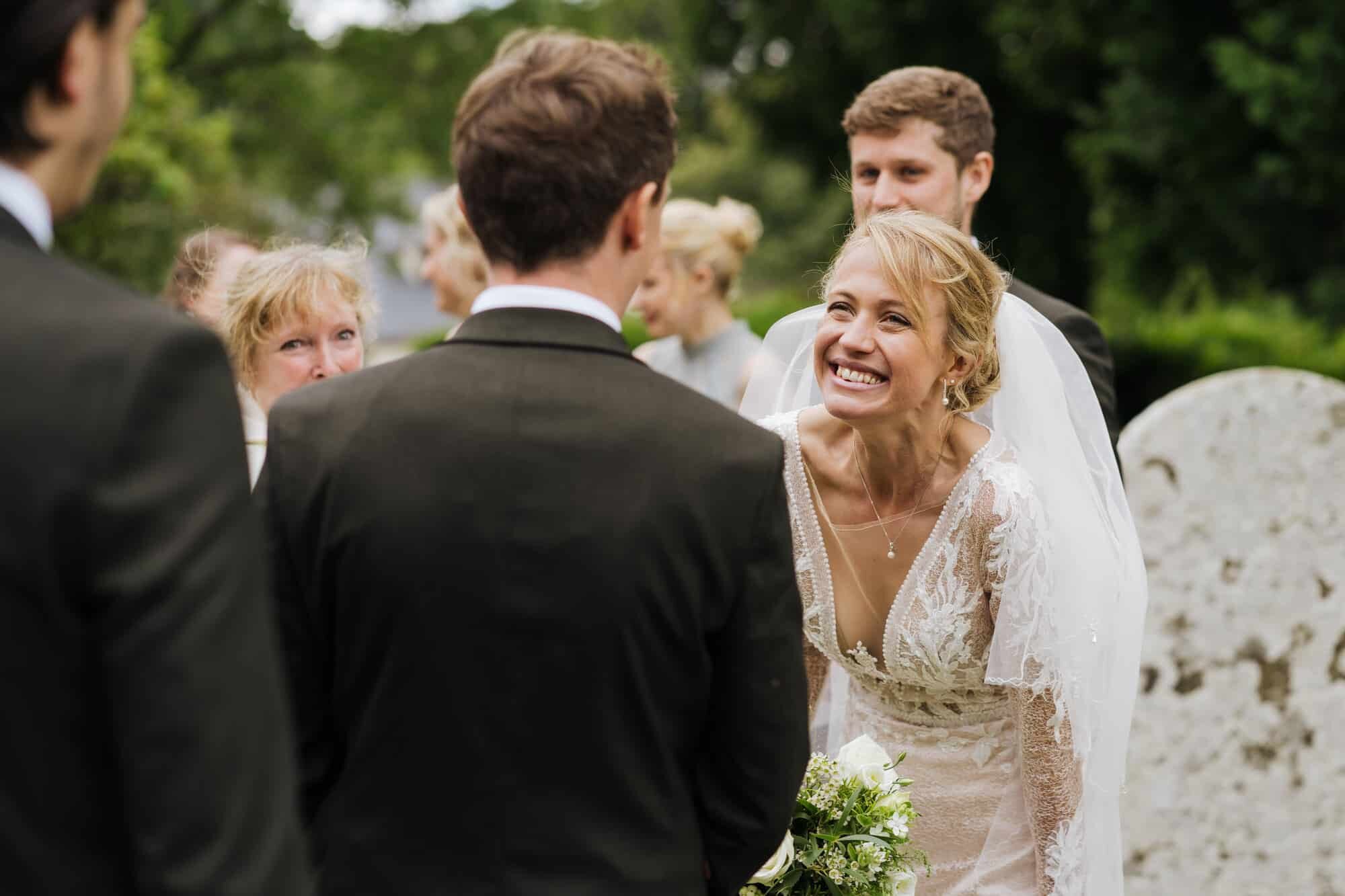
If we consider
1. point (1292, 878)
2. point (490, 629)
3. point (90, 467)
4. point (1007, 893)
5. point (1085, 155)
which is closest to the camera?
point (90, 467)

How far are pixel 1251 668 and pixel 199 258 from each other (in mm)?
4224

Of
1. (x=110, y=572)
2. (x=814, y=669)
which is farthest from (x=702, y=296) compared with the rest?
(x=110, y=572)

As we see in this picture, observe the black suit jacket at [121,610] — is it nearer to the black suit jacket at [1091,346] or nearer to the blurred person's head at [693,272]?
the black suit jacket at [1091,346]

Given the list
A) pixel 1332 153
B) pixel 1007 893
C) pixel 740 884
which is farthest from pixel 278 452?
pixel 1332 153

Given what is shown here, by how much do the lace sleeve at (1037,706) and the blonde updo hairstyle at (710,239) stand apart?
3.51 meters

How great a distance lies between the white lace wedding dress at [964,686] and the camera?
342 centimetres

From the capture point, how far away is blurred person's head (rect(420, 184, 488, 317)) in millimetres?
6098

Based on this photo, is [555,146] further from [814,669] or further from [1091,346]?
[1091,346]

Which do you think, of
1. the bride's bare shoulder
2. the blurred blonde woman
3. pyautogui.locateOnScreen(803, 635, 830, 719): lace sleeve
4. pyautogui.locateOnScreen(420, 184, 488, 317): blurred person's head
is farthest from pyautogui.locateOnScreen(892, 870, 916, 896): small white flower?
the blurred blonde woman

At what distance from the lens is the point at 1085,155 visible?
48.2ft

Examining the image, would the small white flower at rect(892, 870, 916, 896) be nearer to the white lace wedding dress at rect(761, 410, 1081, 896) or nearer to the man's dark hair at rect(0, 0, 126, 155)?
the white lace wedding dress at rect(761, 410, 1081, 896)

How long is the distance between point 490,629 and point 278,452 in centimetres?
40

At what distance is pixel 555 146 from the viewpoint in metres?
2.09

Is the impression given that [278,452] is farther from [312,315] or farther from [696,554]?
[312,315]
